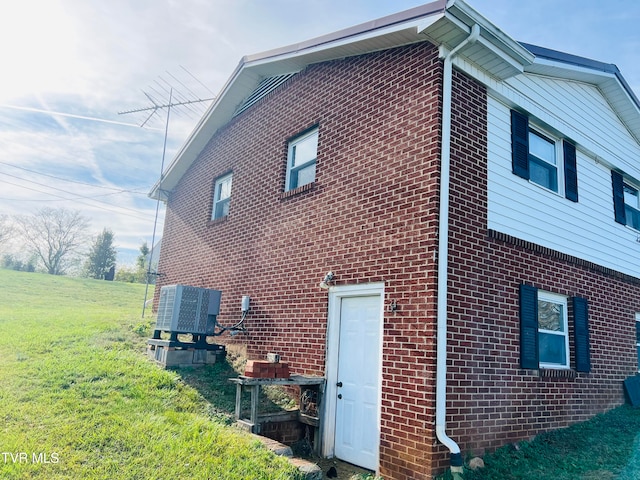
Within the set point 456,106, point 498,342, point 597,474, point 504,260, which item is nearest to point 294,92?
point 456,106

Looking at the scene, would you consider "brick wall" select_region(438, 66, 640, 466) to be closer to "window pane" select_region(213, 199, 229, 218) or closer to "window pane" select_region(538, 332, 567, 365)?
"window pane" select_region(538, 332, 567, 365)

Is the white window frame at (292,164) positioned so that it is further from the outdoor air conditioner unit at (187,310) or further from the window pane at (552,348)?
the window pane at (552,348)

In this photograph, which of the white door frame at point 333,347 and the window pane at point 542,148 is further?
the window pane at point 542,148

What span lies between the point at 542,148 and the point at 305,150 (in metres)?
4.29

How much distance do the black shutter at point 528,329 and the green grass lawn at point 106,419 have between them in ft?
12.3

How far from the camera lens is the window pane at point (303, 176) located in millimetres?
8438

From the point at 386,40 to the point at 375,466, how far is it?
19.6 ft

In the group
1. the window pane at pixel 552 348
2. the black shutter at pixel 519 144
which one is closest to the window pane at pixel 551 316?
the window pane at pixel 552 348

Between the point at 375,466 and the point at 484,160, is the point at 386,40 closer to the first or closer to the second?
the point at 484,160

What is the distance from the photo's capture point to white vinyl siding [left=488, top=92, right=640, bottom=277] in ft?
22.8

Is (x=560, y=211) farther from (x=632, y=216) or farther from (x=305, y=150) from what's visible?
(x=305, y=150)

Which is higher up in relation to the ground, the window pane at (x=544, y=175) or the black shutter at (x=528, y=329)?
the window pane at (x=544, y=175)

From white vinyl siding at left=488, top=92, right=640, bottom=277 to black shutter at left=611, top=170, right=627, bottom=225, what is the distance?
17cm

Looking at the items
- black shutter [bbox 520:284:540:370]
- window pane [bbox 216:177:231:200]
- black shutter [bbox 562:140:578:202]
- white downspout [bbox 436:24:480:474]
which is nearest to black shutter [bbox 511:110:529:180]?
black shutter [bbox 562:140:578:202]
